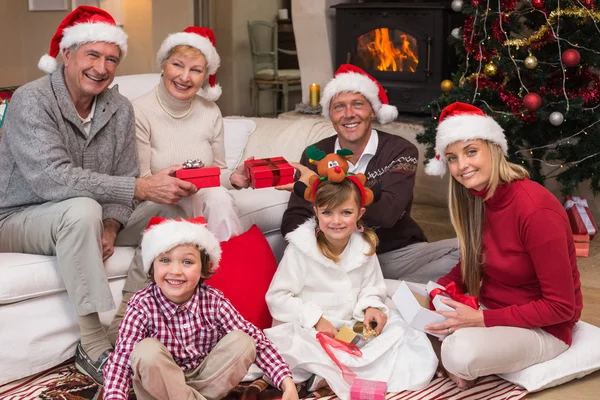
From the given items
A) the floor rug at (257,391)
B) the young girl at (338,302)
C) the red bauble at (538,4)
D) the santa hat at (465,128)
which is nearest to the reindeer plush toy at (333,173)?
the young girl at (338,302)

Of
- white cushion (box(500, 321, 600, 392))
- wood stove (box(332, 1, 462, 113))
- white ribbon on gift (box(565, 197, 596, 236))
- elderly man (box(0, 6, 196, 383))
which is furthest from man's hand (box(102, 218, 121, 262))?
wood stove (box(332, 1, 462, 113))

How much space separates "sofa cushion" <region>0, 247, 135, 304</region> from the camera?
2.54 meters

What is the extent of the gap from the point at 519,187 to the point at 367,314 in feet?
2.09

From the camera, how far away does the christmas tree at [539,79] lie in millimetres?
3871

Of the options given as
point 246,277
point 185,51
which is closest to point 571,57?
point 185,51

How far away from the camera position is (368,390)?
243cm

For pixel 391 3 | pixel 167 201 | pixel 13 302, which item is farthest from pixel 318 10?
pixel 13 302

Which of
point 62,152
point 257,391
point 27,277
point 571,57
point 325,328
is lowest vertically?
point 257,391

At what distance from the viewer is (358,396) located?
242 centimetres

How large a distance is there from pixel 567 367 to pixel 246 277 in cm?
111

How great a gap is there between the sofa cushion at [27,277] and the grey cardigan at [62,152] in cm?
20

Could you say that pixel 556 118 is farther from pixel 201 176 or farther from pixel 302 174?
pixel 201 176

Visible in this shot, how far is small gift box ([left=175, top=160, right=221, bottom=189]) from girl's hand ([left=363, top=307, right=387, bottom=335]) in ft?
2.28

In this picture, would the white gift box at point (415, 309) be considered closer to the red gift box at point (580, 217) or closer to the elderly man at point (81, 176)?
the elderly man at point (81, 176)
